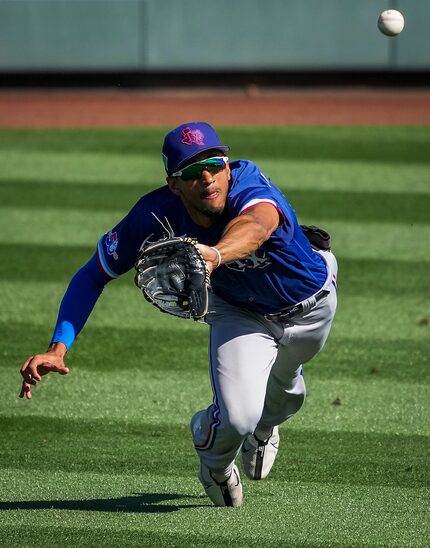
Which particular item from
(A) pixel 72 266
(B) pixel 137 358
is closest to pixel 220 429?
(B) pixel 137 358

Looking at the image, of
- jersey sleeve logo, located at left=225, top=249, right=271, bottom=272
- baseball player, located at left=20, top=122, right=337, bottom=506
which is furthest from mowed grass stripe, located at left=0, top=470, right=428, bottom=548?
jersey sleeve logo, located at left=225, top=249, right=271, bottom=272

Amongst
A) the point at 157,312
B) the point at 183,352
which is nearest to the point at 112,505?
the point at 183,352

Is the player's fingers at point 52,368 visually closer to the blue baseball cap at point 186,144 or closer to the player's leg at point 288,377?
the blue baseball cap at point 186,144

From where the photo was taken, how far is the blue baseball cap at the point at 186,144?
4.61 m

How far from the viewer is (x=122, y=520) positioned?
4641 mm

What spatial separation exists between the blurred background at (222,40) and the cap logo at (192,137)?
14297mm

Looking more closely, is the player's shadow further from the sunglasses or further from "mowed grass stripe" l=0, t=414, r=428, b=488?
the sunglasses

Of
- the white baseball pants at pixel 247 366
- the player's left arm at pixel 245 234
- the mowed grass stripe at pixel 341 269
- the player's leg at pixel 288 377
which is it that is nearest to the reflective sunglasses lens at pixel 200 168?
the player's left arm at pixel 245 234

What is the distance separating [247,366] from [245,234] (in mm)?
710

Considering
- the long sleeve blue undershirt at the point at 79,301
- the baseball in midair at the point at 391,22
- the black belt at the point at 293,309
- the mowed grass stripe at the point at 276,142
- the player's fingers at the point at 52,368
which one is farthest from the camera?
the mowed grass stripe at the point at 276,142

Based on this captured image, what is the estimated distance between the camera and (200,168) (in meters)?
4.59

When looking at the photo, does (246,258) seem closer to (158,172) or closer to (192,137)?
(192,137)

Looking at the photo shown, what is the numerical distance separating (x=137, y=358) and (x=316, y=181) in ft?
18.1

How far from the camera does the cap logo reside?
462cm
